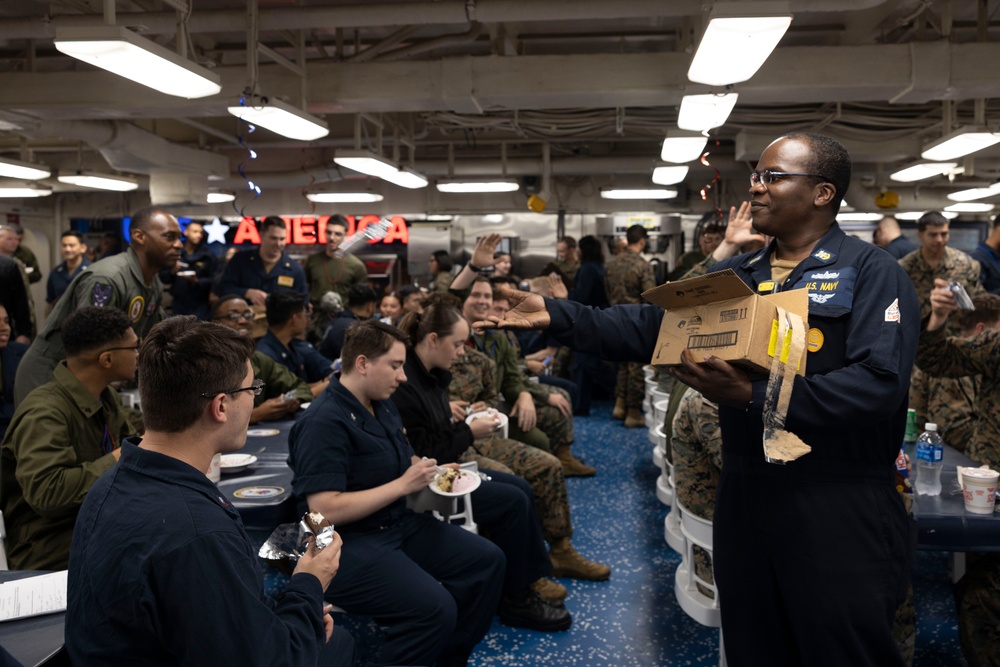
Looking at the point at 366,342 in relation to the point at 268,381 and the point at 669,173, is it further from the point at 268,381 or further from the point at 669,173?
the point at 669,173

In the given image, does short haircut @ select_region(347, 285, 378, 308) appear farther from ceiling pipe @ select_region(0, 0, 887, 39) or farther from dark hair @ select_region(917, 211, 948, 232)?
dark hair @ select_region(917, 211, 948, 232)

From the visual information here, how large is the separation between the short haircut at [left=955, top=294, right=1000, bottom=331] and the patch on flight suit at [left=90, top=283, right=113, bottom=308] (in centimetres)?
416

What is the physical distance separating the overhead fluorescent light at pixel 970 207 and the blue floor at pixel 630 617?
958cm

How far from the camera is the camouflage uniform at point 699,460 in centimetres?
295

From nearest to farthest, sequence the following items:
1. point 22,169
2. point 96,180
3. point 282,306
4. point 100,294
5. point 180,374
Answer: point 180,374, point 100,294, point 282,306, point 22,169, point 96,180

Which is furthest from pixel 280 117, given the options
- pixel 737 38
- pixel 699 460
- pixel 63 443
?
pixel 699 460

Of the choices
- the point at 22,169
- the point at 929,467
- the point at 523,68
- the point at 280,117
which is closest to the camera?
the point at 929,467

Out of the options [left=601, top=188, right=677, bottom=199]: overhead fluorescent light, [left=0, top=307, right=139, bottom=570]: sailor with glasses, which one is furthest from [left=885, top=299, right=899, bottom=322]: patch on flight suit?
[left=601, top=188, right=677, bottom=199]: overhead fluorescent light

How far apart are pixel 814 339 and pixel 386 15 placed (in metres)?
4.23

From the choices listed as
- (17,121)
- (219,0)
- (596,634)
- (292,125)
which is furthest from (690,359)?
(17,121)

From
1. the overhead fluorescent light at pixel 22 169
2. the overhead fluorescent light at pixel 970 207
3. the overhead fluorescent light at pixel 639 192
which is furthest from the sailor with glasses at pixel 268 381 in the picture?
the overhead fluorescent light at pixel 970 207

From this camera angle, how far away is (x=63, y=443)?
258cm

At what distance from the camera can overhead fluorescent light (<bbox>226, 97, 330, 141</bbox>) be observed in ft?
17.1

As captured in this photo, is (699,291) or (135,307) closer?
(699,291)
